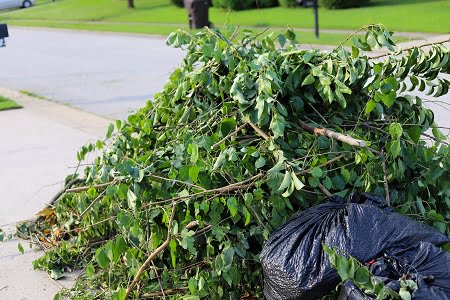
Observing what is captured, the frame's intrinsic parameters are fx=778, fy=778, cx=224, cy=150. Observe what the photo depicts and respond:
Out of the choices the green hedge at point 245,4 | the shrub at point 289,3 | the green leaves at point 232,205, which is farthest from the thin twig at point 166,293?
the green hedge at point 245,4

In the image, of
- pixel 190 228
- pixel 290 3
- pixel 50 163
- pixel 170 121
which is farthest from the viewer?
pixel 290 3

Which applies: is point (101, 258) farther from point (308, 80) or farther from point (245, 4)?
point (245, 4)

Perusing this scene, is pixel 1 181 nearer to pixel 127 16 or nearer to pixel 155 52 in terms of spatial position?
pixel 155 52

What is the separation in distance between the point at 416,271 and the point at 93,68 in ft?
47.4

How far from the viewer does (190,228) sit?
4.25 m

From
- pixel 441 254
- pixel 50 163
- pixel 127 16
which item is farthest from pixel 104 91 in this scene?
pixel 127 16

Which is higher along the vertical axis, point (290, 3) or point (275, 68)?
point (275, 68)

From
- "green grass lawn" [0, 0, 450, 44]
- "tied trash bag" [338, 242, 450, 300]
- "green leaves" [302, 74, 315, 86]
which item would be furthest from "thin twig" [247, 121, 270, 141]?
"green grass lawn" [0, 0, 450, 44]

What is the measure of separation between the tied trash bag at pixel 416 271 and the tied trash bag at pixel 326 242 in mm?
77

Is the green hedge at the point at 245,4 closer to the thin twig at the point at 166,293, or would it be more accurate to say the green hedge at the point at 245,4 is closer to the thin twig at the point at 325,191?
the thin twig at the point at 166,293

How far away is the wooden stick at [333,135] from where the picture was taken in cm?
382

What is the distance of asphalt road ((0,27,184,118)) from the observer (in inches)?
506

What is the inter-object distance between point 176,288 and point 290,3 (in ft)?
80.1

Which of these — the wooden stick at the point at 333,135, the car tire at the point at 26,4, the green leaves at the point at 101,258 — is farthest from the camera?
the car tire at the point at 26,4
